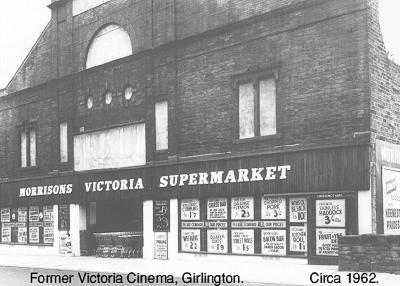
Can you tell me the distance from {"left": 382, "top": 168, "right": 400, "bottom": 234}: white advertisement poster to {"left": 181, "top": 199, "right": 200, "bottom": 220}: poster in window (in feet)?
21.1

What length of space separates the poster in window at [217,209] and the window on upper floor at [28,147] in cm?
1108

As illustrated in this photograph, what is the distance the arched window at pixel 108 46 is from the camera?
966 inches

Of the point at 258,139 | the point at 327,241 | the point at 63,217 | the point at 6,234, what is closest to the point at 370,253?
the point at 327,241

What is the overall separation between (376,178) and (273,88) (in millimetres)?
4379

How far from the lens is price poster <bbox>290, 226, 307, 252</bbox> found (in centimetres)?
1823

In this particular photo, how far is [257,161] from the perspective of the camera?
1930 cm

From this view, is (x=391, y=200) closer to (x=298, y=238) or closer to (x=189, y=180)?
(x=298, y=238)

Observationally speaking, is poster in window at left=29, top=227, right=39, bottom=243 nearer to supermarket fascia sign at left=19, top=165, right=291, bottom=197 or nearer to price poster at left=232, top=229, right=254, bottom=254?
supermarket fascia sign at left=19, top=165, right=291, bottom=197

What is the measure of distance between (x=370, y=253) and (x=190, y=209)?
7.48m

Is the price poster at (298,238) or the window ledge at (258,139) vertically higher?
the window ledge at (258,139)

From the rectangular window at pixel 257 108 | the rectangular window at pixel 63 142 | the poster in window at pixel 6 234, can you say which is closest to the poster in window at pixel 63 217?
the rectangular window at pixel 63 142

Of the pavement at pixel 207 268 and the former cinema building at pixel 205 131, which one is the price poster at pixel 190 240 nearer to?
the former cinema building at pixel 205 131

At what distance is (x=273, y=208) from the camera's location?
19016 mm

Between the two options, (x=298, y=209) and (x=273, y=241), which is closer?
(x=298, y=209)
